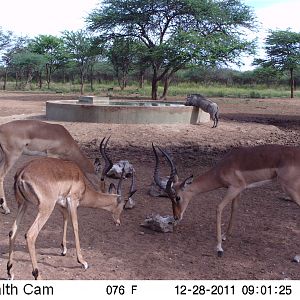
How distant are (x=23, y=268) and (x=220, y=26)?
85.9 ft

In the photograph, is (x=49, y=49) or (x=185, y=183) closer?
(x=185, y=183)

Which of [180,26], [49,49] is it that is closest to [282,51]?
[180,26]

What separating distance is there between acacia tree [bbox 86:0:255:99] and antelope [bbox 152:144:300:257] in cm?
2090

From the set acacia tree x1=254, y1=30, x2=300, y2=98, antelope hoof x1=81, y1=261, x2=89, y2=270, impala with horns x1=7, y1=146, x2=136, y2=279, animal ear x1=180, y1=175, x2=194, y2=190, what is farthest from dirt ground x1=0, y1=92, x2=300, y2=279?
acacia tree x1=254, y1=30, x2=300, y2=98

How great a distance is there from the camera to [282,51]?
37.0m

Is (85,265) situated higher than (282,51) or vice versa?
(282,51)

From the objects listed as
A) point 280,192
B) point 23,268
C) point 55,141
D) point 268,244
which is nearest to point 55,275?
point 23,268

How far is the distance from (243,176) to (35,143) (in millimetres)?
3067

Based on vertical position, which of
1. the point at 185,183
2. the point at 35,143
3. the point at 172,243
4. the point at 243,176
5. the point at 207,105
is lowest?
the point at 172,243

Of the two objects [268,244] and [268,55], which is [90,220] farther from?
[268,55]

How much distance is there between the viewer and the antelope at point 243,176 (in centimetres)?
500

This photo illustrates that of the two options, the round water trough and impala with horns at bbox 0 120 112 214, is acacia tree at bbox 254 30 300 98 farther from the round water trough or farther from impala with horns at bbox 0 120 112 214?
impala with horns at bbox 0 120 112 214

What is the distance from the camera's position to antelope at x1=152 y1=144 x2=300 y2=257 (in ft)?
16.4

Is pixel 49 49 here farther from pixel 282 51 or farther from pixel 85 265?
pixel 85 265
